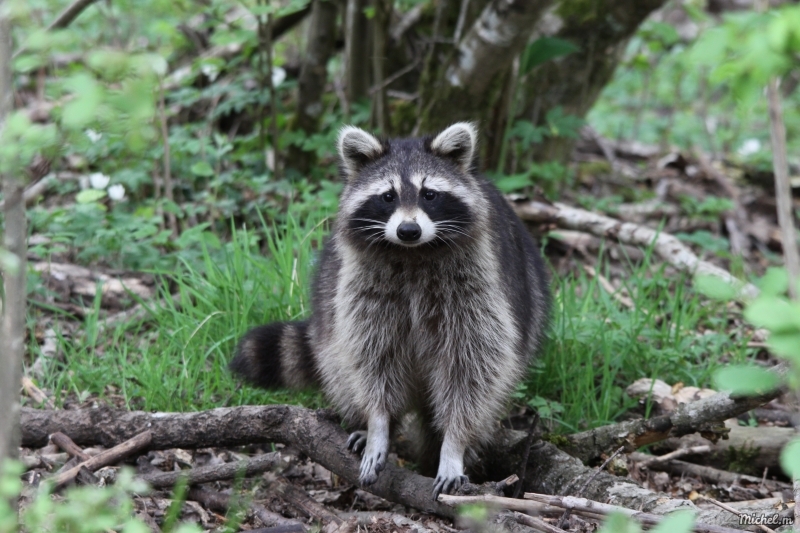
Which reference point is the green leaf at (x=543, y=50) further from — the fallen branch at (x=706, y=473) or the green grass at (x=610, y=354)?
the fallen branch at (x=706, y=473)

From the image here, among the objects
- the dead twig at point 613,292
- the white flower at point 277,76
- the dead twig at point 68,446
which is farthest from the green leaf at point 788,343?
the white flower at point 277,76

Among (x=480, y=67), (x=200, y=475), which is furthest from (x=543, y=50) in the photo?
(x=200, y=475)

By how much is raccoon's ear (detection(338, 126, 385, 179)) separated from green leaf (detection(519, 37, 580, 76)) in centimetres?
178

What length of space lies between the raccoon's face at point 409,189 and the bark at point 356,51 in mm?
2070

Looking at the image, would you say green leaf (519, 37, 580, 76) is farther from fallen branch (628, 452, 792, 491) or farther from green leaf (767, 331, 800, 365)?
green leaf (767, 331, 800, 365)

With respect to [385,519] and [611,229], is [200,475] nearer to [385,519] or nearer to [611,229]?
[385,519]

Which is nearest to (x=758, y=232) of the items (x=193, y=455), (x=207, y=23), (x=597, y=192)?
(x=597, y=192)

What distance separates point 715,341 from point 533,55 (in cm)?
183

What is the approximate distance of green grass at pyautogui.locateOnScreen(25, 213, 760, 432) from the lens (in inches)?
125

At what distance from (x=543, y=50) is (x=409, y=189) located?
2.04m

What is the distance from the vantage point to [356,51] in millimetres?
5191

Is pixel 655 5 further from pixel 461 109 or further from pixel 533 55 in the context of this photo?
pixel 461 109

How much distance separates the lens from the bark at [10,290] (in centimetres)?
166

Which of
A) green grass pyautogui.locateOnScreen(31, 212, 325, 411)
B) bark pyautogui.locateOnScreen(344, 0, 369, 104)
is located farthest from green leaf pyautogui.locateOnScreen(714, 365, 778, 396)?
bark pyautogui.locateOnScreen(344, 0, 369, 104)
